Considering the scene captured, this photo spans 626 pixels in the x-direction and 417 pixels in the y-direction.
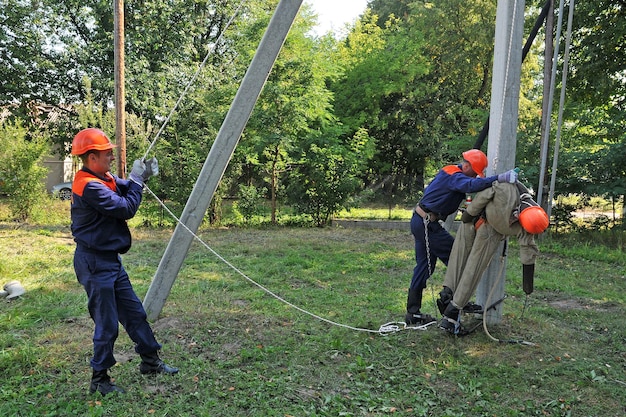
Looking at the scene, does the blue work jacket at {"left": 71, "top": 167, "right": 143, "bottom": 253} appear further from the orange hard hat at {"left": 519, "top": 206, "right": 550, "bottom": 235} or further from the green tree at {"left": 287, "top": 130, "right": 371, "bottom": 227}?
the green tree at {"left": 287, "top": 130, "right": 371, "bottom": 227}

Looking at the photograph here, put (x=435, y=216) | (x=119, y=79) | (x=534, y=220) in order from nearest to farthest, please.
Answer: (x=534, y=220), (x=435, y=216), (x=119, y=79)

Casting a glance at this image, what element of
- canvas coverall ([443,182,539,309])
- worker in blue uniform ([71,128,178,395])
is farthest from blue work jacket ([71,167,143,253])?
canvas coverall ([443,182,539,309])

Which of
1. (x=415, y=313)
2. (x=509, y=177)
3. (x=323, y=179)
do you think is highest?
(x=323, y=179)

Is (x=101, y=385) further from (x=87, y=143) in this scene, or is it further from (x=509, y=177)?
(x=509, y=177)

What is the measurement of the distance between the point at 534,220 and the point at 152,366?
343 centimetres

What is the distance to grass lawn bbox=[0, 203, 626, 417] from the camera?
3.56 m

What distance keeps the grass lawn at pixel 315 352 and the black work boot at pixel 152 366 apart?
73 millimetres

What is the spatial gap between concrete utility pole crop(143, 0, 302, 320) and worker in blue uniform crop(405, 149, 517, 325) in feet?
6.74

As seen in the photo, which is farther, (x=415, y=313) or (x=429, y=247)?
(x=415, y=313)

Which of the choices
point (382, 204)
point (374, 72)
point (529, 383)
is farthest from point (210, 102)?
point (529, 383)

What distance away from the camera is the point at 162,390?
12.2 ft

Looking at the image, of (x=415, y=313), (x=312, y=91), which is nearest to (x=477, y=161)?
(x=415, y=313)

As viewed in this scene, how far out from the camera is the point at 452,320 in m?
4.68

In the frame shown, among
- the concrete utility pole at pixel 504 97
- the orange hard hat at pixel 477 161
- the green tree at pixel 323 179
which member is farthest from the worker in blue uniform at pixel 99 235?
the green tree at pixel 323 179
